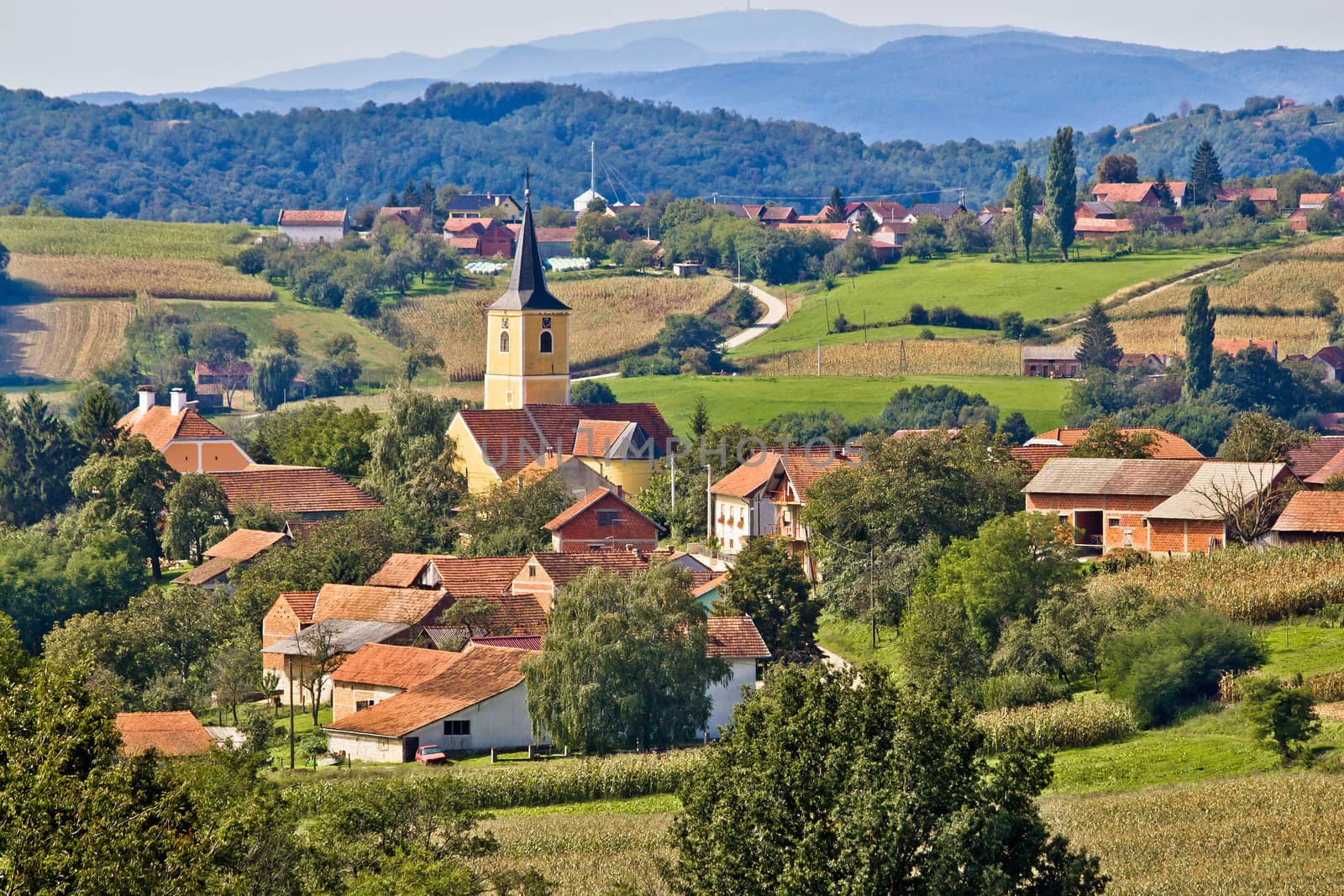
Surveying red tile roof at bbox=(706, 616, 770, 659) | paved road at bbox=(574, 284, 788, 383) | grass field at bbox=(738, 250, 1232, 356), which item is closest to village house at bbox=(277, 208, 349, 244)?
paved road at bbox=(574, 284, 788, 383)

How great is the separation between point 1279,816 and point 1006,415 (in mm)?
60551

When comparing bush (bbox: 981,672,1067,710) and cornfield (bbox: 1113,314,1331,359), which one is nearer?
bush (bbox: 981,672,1067,710)

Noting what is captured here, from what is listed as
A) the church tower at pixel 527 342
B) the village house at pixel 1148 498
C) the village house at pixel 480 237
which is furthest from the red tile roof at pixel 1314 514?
the village house at pixel 480 237

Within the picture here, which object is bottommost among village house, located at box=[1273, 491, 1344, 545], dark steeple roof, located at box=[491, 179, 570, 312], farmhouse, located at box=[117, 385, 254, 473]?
farmhouse, located at box=[117, 385, 254, 473]

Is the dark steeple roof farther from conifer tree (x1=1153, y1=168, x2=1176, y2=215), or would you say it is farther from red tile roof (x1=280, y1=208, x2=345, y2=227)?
red tile roof (x1=280, y1=208, x2=345, y2=227)

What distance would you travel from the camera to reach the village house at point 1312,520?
46.7 metres

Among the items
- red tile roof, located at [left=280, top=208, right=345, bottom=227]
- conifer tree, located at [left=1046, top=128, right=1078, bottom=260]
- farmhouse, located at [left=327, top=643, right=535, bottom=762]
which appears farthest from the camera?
red tile roof, located at [left=280, top=208, right=345, bottom=227]

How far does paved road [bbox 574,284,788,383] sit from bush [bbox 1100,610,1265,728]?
6927 cm

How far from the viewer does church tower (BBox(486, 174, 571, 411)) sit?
72562mm

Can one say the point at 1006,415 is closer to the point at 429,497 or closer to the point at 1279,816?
the point at 429,497

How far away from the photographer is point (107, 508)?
5900 cm

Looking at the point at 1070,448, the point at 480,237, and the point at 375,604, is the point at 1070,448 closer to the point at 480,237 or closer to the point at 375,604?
the point at 375,604

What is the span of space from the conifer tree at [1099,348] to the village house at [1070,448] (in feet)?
101

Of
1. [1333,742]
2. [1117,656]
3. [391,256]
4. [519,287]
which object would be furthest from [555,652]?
[391,256]
